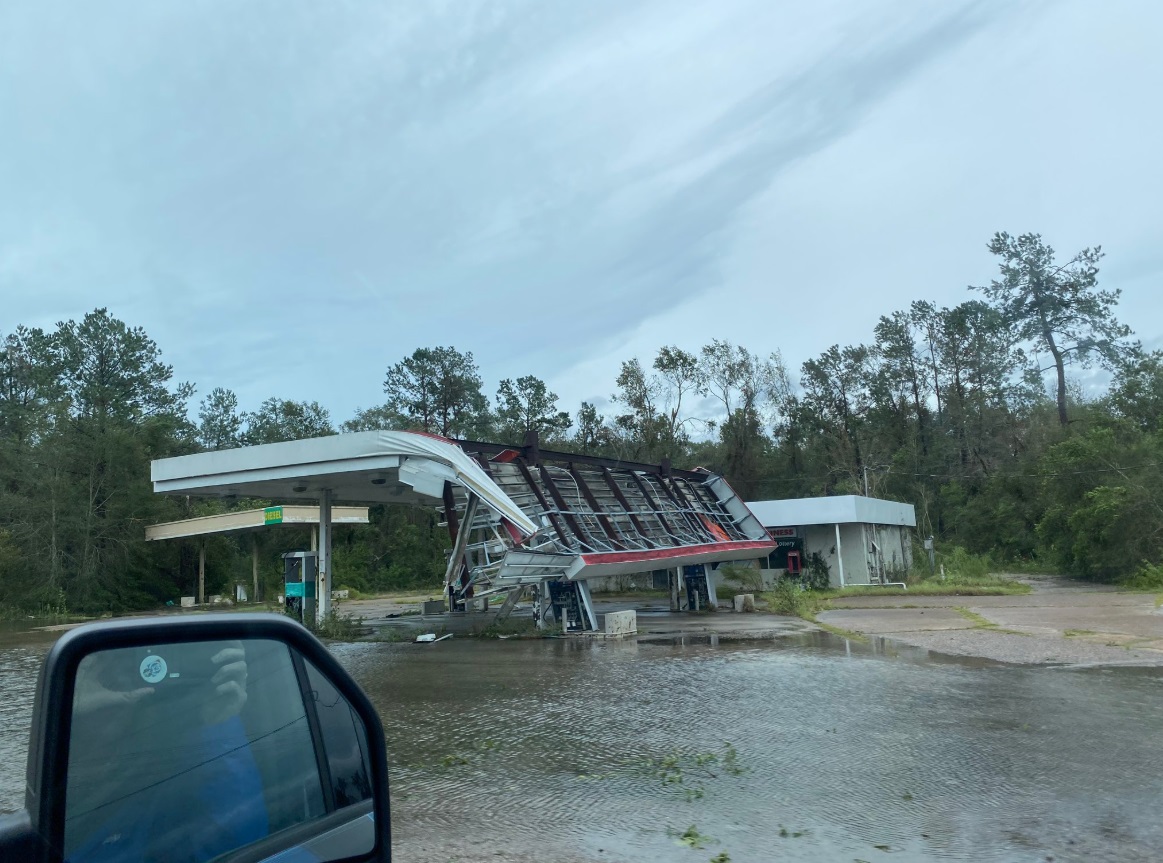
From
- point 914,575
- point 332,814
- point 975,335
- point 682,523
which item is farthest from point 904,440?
point 332,814

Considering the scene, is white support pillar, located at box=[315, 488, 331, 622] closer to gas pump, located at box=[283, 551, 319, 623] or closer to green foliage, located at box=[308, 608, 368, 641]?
gas pump, located at box=[283, 551, 319, 623]

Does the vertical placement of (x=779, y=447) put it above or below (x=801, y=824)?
above

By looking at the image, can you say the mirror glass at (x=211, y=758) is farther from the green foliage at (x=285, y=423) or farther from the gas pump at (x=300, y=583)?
the green foliage at (x=285, y=423)

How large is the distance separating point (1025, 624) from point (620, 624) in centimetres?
869

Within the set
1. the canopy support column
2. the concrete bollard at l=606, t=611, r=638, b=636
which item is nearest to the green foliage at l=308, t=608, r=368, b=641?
the concrete bollard at l=606, t=611, r=638, b=636

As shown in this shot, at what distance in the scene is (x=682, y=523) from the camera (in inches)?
998

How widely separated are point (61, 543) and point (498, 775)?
118ft

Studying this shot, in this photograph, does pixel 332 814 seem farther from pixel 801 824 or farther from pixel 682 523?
pixel 682 523

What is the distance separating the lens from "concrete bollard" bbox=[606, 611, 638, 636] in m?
18.1

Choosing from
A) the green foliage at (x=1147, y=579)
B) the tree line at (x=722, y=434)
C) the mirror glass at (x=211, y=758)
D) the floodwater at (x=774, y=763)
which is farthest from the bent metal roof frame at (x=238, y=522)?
the mirror glass at (x=211, y=758)

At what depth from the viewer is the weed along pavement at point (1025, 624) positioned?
44.3 feet

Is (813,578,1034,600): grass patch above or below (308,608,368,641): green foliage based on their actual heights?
below

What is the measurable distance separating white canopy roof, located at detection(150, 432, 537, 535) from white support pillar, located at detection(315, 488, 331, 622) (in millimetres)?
569

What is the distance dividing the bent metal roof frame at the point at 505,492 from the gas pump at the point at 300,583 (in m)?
2.04
